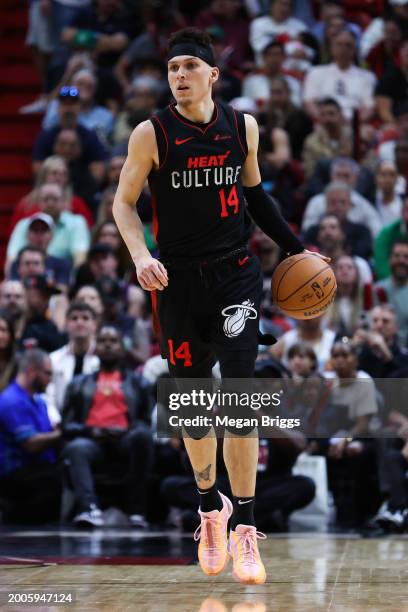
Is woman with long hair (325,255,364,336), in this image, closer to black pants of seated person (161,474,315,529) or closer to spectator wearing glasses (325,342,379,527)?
spectator wearing glasses (325,342,379,527)

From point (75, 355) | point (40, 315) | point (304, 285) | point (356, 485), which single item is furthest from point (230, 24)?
point (304, 285)

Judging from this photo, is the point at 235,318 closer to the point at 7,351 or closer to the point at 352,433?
the point at 352,433

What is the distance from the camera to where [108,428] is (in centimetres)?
898

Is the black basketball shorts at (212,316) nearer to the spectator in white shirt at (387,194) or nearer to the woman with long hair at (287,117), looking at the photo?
the spectator in white shirt at (387,194)

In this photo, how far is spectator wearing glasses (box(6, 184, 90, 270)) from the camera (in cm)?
1131

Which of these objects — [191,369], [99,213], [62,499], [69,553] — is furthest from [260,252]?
[191,369]

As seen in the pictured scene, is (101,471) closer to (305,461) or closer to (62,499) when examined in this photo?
(62,499)

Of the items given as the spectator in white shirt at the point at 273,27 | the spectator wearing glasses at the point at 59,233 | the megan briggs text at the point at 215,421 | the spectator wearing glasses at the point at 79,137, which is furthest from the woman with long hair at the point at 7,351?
the spectator in white shirt at the point at 273,27

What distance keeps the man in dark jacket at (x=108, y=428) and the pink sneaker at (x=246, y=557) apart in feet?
10.7

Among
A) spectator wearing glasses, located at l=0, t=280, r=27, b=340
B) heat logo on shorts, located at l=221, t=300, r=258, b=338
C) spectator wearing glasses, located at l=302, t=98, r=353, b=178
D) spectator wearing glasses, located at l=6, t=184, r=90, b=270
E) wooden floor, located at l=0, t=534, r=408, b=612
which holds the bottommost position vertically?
wooden floor, located at l=0, t=534, r=408, b=612

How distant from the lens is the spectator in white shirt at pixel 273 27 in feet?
46.2

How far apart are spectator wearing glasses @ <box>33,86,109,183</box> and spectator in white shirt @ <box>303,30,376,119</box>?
2.36 meters

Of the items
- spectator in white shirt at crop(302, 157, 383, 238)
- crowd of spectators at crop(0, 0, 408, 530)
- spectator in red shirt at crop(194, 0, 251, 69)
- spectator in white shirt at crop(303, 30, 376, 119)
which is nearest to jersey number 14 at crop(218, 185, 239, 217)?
crowd of spectators at crop(0, 0, 408, 530)

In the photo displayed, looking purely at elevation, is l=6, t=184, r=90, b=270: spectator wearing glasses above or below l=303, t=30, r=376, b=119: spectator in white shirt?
below
